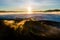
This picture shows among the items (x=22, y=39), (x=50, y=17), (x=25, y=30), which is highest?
(x=50, y=17)

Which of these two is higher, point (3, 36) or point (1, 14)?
point (1, 14)

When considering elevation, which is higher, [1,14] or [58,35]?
[1,14]

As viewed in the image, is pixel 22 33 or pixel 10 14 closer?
pixel 22 33

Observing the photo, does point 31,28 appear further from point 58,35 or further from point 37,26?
point 58,35

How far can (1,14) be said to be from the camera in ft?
9.28

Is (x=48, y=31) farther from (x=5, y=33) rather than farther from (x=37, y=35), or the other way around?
(x=5, y=33)

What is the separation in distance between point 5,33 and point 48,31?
38.1 inches

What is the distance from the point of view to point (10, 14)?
2.82m

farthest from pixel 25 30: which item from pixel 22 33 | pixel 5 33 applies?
pixel 5 33

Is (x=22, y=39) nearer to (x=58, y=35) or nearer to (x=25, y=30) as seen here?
(x=25, y=30)

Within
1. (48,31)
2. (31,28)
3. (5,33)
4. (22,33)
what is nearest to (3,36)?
(5,33)

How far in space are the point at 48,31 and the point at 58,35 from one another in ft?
0.77

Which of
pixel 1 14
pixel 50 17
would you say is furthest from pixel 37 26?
pixel 1 14

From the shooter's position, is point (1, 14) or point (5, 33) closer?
point (5, 33)
